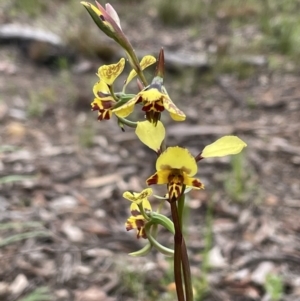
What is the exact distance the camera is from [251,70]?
455 centimetres

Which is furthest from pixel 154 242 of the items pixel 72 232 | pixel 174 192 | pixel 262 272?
pixel 72 232

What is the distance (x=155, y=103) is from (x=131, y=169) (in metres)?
1.98

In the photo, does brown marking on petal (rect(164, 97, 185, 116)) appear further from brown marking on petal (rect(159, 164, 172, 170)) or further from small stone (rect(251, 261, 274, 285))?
small stone (rect(251, 261, 274, 285))

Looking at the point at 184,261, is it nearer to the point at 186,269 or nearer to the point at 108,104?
the point at 186,269

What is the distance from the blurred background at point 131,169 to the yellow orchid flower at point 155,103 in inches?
40.4

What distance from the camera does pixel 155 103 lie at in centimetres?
85

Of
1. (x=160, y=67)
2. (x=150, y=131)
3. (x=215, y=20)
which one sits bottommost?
(x=150, y=131)

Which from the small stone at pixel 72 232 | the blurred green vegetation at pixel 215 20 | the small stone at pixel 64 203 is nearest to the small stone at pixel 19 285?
the small stone at pixel 72 232

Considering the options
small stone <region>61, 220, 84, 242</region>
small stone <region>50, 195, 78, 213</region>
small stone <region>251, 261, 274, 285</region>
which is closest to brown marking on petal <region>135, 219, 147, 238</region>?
small stone <region>251, 261, 274, 285</region>

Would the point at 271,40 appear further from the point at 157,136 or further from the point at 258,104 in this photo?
the point at 157,136

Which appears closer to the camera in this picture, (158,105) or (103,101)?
(158,105)

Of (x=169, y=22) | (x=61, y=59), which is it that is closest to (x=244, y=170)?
(x=61, y=59)

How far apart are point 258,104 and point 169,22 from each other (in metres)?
3.01

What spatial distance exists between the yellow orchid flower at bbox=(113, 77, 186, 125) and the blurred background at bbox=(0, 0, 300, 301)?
1.03 meters
